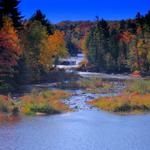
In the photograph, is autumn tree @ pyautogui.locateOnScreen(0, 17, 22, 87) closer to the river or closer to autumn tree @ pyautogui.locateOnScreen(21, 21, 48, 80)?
autumn tree @ pyautogui.locateOnScreen(21, 21, 48, 80)

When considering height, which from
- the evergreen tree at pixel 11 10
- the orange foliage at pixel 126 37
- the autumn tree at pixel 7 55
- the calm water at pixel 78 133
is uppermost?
the evergreen tree at pixel 11 10

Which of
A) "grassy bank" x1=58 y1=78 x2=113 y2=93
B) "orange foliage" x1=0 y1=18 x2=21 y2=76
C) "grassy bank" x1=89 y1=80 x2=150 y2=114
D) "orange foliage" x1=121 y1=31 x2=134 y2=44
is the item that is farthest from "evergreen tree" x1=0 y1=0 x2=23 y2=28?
"orange foliage" x1=121 y1=31 x2=134 y2=44

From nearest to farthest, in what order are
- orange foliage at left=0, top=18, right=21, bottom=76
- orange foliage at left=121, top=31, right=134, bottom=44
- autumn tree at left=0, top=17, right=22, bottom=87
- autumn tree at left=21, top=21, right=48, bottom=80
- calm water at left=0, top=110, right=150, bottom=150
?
calm water at left=0, top=110, right=150, bottom=150 < autumn tree at left=0, top=17, right=22, bottom=87 < orange foliage at left=0, top=18, right=21, bottom=76 < autumn tree at left=21, top=21, right=48, bottom=80 < orange foliage at left=121, top=31, right=134, bottom=44

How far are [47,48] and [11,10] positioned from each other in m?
13.9

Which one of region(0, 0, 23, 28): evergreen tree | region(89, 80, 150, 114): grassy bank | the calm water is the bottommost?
the calm water

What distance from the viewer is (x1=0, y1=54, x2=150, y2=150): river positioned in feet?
113

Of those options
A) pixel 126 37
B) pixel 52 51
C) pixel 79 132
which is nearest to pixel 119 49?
pixel 126 37

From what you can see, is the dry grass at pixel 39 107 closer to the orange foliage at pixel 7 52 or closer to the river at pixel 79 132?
the river at pixel 79 132

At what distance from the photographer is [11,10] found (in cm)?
8594

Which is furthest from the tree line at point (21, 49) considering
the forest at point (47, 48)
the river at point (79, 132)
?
the river at point (79, 132)

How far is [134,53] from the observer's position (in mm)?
115062

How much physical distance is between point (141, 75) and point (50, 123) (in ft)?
216

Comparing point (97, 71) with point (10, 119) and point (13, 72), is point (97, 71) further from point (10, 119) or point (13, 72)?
point (10, 119)

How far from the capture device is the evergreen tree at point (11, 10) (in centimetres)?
8239
